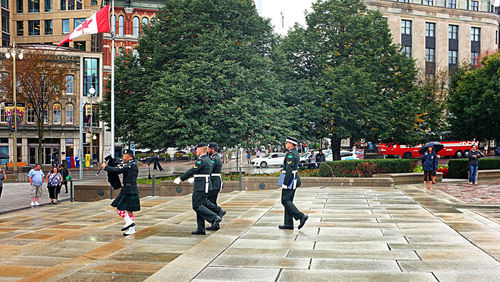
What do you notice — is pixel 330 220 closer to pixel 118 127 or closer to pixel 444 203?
pixel 444 203

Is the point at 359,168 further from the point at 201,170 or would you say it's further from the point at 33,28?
A: the point at 33,28

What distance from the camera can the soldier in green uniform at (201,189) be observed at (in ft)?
31.7

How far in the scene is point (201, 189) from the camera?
31.9ft

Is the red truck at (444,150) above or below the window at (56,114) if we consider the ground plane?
below

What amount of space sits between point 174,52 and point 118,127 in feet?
22.8

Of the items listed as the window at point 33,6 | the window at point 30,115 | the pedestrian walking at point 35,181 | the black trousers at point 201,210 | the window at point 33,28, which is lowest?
the pedestrian walking at point 35,181

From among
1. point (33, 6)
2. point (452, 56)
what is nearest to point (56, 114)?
point (33, 6)

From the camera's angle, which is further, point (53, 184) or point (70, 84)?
point (70, 84)

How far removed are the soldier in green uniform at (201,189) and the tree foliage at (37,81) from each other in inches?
1599

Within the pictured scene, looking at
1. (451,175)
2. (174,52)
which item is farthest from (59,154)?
(451,175)

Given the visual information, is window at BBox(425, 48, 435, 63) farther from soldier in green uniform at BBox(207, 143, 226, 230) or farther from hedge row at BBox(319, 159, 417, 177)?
soldier in green uniform at BBox(207, 143, 226, 230)

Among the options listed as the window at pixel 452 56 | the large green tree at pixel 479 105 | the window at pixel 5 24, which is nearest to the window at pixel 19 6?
the window at pixel 5 24

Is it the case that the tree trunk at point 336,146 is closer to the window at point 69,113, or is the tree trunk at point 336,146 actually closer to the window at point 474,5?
the window at point 69,113

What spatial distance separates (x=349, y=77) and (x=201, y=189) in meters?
18.0
